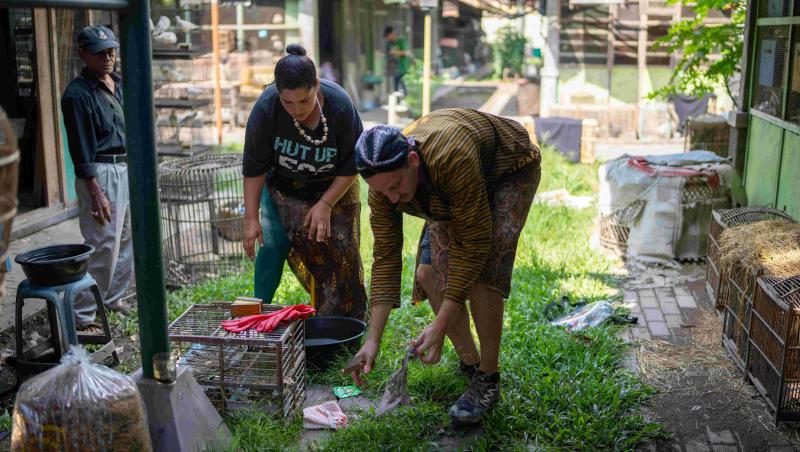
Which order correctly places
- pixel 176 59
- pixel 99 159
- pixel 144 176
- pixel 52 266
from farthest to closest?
pixel 176 59 → pixel 99 159 → pixel 52 266 → pixel 144 176

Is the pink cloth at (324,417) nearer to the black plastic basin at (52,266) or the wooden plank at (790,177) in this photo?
the black plastic basin at (52,266)

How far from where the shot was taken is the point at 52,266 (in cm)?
439

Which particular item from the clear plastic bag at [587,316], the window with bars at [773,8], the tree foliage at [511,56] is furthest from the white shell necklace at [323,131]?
the tree foliage at [511,56]

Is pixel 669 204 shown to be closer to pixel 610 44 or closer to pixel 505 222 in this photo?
pixel 505 222

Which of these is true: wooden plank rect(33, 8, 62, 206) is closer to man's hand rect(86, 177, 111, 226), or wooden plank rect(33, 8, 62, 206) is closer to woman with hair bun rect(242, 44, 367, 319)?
man's hand rect(86, 177, 111, 226)

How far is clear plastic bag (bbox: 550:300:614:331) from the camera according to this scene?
5293mm

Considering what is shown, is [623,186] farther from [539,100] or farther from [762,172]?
[539,100]

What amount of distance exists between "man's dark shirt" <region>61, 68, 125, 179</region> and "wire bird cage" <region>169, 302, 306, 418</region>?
170 centimetres

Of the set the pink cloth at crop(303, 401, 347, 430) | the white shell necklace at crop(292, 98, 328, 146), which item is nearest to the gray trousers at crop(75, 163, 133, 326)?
the white shell necklace at crop(292, 98, 328, 146)

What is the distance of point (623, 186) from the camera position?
23.2 feet

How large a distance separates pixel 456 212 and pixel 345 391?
1367 mm

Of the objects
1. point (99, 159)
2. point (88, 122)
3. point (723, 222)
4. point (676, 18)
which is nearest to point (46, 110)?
point (99, 159)

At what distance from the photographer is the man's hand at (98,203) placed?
5305 millimetres

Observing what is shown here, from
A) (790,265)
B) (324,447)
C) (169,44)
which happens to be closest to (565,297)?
(790,265)
